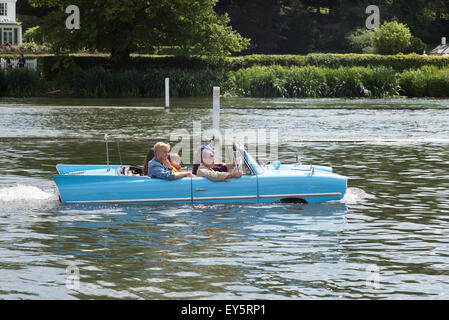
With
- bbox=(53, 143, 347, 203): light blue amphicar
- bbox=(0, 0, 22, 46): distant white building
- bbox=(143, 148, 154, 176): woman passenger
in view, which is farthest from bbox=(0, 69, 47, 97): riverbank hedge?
bbox=(53, 143, 347, 203): light blue amphicar

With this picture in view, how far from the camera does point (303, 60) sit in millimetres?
58281

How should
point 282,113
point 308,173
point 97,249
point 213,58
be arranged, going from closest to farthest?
1. point 97,249
2. point 308,173
3. point 282,113
4. point 213,58

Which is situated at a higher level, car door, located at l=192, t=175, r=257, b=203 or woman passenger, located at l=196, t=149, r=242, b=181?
woman passenger, located at l=196, t=149, r=242, b=181

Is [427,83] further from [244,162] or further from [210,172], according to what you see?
[210,172]

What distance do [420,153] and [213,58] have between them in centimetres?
3649

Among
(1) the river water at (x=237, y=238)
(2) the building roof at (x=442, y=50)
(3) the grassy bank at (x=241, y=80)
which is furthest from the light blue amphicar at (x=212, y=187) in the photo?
(2) the building roof at (x=442, y=50)

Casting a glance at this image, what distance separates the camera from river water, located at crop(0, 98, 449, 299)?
30.0ft

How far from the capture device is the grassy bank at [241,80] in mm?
52281

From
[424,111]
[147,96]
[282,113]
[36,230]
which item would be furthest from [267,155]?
[147,96]

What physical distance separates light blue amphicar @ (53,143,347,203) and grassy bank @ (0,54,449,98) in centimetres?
3823

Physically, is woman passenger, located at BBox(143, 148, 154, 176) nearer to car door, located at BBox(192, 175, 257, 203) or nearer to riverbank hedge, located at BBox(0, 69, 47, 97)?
car door, located at BBox(192, 175, 257, 203)

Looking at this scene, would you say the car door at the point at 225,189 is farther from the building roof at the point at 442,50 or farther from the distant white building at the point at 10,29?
the distant white building at the point at 10,29
